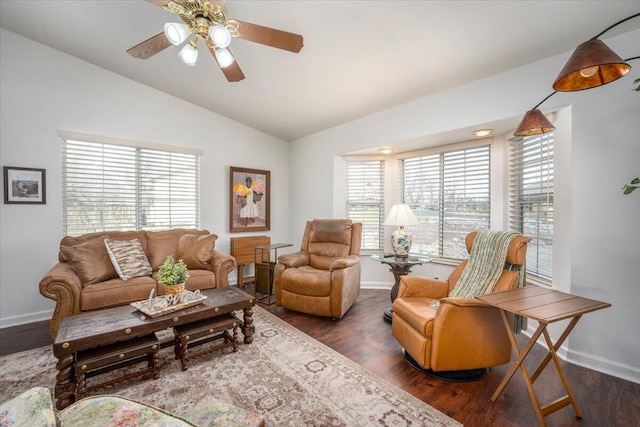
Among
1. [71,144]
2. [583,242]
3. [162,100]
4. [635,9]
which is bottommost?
[583,242]

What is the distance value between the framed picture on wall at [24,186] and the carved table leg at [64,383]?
2.44 meters

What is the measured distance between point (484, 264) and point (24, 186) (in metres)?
4.85

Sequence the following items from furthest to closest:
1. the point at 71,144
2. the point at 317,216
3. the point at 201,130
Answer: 1. the point at 317,216
2. the point at 201,130
3. the point at 71,144

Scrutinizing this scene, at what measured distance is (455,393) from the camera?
6.26 ft

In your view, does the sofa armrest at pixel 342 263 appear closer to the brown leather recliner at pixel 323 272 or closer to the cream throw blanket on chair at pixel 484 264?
the brown leather recliner at pixel 323 272

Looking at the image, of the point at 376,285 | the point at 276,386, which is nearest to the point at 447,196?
the point at 376,285

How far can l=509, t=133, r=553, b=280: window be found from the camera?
2676 millimetres

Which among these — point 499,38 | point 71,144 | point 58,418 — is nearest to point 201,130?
point 71,144

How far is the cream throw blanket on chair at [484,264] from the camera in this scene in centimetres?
223

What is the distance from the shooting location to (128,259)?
3.08 meters

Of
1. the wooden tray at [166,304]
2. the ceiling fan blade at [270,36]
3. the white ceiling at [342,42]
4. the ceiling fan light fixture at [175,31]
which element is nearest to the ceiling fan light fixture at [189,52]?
the ceiling fan light fixture at [175,31]

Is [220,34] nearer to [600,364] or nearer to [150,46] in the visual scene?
[150,46]

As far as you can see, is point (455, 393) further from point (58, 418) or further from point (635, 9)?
point (635, 9)

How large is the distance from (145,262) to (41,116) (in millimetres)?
2068
